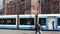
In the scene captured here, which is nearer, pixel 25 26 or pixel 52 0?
Result: pixel 25 26

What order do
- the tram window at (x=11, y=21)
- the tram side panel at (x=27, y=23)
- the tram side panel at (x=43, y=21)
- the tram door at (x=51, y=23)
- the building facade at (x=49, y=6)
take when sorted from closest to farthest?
the tram door at (x=51, y=23) → the tram side panel at (x=43, y=21) → the tram side panel at (x=27, y=23) → the tram window at (x=11, y=21) → the building facade at (x=49, y=6)

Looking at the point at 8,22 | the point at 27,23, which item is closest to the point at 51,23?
the point at 27,23

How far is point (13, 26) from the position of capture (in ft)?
111

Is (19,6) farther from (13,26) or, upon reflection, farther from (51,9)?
(13,26)

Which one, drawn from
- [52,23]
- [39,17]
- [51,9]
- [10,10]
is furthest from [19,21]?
[10,10]

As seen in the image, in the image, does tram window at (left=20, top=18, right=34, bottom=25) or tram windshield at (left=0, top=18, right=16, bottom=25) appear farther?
tram windshield at (left=0, top=18, right=16, bottom=25)

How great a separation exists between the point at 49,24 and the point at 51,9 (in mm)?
19930

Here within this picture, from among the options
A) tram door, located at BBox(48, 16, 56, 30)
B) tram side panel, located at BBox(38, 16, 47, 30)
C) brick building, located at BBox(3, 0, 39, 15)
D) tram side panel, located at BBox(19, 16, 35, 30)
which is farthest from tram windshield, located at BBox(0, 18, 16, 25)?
brick building, located at BBox(3, 0, 39, 15)

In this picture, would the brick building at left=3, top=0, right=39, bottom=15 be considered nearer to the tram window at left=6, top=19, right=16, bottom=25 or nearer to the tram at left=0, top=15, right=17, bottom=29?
the tram at left=0, top=15, right=17, bottom=29

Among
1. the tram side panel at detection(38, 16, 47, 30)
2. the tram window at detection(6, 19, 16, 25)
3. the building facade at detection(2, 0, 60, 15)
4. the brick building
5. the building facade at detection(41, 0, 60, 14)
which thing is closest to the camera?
the tram side panel at detection(38, 16, 47, 30)

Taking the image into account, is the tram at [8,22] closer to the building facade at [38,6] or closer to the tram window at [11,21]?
the tram window at [11,21]

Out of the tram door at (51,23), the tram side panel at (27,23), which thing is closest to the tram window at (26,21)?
the tram side panel at (27,23)

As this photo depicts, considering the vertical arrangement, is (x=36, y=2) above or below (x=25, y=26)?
above

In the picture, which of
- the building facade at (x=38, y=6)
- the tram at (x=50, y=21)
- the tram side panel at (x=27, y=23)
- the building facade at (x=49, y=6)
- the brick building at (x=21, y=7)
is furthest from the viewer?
the brick building at (x=21, y=7)
